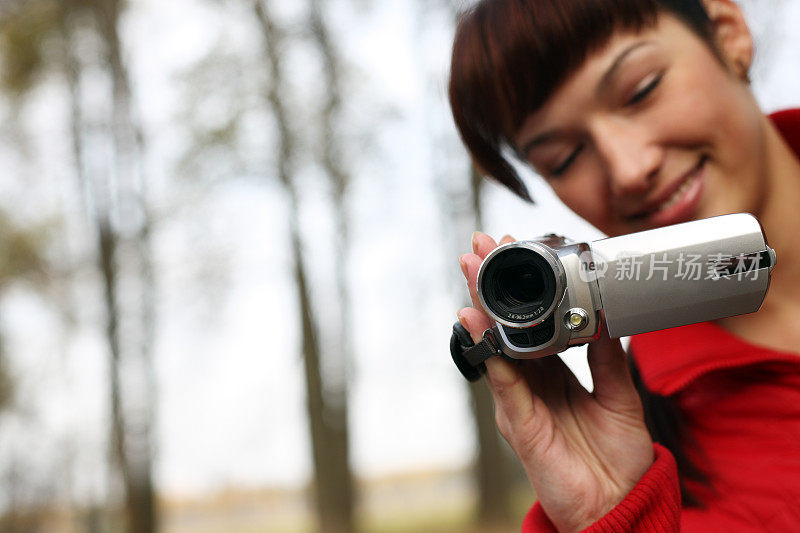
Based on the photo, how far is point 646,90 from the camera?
53.6 inches

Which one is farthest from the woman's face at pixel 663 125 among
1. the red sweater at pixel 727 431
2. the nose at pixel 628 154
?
the red sweater at pixel 727 431

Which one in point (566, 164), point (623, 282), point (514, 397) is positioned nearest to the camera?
point (623, 282)

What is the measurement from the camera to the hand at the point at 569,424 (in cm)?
125

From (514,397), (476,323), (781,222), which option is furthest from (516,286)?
(781,222)

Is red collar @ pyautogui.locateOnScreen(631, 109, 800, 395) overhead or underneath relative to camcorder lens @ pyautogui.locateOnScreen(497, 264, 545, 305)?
underneath

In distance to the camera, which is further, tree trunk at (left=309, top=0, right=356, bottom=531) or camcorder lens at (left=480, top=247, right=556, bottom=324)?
tree trunk at (left=309, top=0, right=356, bottom=531)

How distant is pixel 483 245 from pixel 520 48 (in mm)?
509

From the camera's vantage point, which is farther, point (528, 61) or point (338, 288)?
point (338, 288)

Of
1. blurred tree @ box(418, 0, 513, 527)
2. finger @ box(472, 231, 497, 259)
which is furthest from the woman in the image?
blurred tree @ box(418, 0, 513, 527)

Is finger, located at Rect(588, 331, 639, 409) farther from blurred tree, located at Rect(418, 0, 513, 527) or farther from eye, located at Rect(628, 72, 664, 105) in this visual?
blurred tree, located at Rect(418, 0, 513, 527)

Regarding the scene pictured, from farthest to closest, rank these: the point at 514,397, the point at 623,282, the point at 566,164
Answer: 1. the point at 566,164
2. the point at 514,397
3. the point at 623,282

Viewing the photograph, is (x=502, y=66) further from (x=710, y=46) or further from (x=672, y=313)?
(x=672, y=313)

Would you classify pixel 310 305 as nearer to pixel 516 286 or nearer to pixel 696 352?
pixel 696 352

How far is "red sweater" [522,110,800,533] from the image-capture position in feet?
4.19
